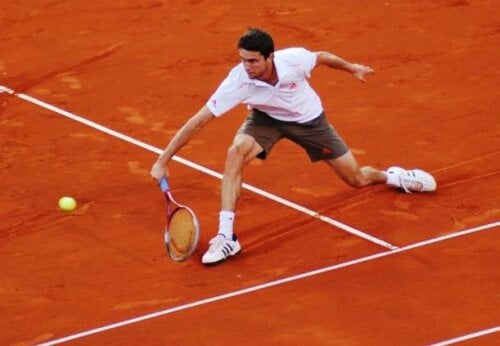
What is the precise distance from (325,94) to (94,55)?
3.28 meters

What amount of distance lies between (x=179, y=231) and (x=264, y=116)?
1304 mm

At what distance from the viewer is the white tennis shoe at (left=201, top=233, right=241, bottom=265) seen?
12.6m

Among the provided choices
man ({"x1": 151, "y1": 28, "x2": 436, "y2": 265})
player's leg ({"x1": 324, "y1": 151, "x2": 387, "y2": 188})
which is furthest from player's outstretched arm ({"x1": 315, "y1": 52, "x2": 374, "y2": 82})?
player's leg ({"x1": 324, "y1": 151, "x2": 387, "y2": 188})

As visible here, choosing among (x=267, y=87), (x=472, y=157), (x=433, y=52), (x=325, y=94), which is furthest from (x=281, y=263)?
(x=433, y=52)

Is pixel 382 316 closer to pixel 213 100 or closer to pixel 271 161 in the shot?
pixel 213 100

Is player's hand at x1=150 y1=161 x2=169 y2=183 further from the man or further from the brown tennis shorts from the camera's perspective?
the brown tennis shorts

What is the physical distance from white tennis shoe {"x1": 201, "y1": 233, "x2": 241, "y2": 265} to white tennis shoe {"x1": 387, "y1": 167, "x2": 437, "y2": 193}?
1.92 metres

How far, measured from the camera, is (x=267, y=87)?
41.0ft

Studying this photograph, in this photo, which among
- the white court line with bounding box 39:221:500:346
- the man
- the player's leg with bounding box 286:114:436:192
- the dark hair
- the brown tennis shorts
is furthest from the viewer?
the player's leg with bounding box 286:114:436:192

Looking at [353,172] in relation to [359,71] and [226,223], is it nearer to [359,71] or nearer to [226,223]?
[359,71]

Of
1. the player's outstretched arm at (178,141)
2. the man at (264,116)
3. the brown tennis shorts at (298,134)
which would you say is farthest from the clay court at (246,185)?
the player's outstretched arm at (178,141)

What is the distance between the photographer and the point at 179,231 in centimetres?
1243

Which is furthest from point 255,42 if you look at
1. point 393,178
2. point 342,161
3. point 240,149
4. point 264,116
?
point 393,178

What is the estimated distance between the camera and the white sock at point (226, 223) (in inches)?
500
